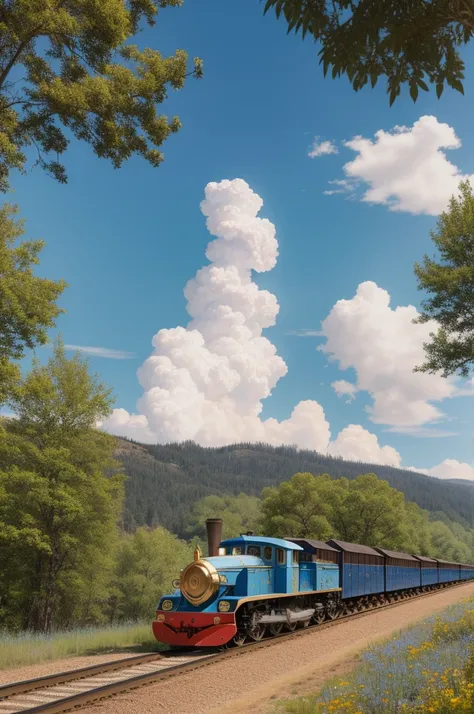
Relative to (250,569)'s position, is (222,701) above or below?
below

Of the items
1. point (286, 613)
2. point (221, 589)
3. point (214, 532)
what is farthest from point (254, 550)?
point (221, 589)

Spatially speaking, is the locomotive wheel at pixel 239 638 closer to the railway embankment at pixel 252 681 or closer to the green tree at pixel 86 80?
the railway embankment at pixel 252 681

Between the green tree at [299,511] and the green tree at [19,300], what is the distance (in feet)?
116

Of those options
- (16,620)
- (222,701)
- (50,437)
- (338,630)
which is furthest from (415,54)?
(16,620)

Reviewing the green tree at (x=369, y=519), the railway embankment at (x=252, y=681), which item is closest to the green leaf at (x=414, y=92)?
the railway embankment at (x=252, y=681)

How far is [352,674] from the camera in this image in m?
11.9

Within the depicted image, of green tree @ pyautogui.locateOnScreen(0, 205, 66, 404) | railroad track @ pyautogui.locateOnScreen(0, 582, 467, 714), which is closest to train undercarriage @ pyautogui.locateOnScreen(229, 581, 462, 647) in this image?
railroad track @ pyautogui.locateOnScreen(0, 582, 467, 714)

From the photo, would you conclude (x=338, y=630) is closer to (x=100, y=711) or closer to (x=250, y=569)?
(x=250, y=569)

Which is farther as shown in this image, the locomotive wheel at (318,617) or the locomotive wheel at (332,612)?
the locomotive wheel at (332,612)

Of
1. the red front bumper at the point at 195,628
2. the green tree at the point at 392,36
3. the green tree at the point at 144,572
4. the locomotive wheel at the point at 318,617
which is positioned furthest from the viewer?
the green tree at the point at 144,572

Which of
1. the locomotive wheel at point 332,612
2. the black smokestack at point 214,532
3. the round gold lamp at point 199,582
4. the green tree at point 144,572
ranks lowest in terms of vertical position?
the green tree at point 144,572

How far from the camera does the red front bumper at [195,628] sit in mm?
15562

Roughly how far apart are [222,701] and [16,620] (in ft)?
94.9

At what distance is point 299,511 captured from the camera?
53.3 metres
